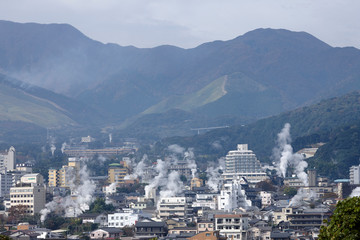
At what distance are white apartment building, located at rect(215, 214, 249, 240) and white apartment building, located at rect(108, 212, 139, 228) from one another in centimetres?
1245

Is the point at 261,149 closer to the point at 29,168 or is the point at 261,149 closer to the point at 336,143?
the point at 336,143

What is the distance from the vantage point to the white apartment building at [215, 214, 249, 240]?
64062 mm

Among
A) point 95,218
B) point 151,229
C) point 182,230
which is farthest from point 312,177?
point 151,229

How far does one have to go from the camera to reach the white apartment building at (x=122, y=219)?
Answer: 76562 millimetres

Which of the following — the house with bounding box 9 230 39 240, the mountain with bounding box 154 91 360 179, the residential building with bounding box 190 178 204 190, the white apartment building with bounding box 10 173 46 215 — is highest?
the mountain with bounding box 154 91 360 179

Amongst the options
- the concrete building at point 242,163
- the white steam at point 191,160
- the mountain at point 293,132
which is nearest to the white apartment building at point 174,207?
the white steam at point 191,160

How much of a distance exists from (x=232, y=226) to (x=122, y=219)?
50.2ft

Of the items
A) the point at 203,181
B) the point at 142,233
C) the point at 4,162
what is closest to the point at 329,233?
the point at 142,233

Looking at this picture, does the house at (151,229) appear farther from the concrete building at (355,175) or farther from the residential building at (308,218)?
the concrete building at (355,175)

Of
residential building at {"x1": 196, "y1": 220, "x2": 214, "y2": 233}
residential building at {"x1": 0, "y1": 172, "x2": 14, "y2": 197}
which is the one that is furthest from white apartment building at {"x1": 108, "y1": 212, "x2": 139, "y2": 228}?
residential building at {"x1": 0, "y1": 172, "x2": 14, "y2": 197}

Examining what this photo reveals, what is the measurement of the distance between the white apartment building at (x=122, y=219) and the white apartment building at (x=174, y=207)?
7316 mm

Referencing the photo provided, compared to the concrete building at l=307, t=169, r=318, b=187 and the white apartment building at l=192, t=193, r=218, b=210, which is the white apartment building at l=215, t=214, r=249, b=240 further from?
the concrete building at l=307, t=169, r=318, b=187

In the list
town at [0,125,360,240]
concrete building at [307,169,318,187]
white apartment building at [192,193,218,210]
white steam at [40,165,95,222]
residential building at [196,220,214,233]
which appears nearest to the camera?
residential building at [196,220,214,233]

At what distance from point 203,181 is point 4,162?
35.4 m
